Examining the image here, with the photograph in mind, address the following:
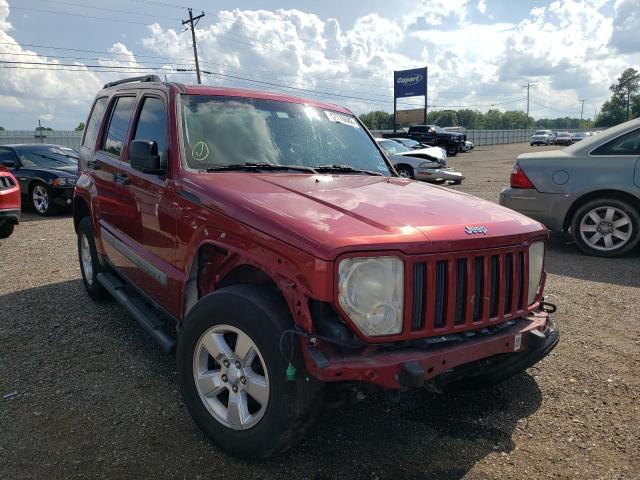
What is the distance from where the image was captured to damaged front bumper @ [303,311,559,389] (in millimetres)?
2107

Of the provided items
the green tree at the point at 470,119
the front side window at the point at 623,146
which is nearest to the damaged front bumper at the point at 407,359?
the front side window at the point at 623,146

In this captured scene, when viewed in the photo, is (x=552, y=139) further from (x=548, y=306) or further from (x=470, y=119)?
(x=470, y=119)

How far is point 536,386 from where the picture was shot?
133 inches

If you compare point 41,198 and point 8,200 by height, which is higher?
point 8,200

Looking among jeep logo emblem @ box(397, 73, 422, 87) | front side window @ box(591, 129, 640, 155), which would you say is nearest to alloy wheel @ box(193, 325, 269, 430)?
front side window @ box(591, 129, 640, 155)

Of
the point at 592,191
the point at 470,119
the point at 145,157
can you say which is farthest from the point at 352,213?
the point at 470,119

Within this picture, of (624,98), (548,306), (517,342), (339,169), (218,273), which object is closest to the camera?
(517,342)

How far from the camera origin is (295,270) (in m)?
2.24

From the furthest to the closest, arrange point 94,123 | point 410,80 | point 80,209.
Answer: point 410,80 < point 80,209 < point 94,123

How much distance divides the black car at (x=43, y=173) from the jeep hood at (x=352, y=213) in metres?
8.81

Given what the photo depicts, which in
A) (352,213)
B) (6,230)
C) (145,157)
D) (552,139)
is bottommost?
(552,139)

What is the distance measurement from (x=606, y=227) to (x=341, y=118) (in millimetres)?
4188

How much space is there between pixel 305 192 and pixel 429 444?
60.3 inches

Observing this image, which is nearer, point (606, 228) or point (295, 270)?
point (295, 270)
